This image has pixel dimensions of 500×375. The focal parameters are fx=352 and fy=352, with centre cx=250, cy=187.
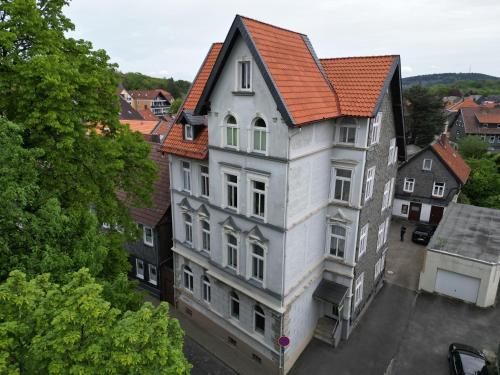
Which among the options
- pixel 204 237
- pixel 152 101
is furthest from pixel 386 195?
pixel 152 101

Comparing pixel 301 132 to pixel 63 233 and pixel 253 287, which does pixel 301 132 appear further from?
pixel 63 233

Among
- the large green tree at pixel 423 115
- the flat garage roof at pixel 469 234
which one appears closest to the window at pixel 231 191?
the flat garage roof at pixel 469 234

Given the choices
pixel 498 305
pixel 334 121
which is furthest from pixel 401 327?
pixel 334 121

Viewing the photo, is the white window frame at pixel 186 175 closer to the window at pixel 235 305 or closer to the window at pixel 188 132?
the window at pixel 188 132

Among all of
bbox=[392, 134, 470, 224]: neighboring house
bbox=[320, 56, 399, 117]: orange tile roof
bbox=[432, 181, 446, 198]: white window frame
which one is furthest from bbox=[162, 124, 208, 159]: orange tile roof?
bbox=[432, 181, 446, 198]: white window frame

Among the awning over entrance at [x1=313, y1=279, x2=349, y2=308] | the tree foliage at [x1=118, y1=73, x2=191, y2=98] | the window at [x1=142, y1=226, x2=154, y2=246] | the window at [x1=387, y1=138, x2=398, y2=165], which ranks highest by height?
the tree foliage at [x1=118, y1=73, x2=191, y2=98]

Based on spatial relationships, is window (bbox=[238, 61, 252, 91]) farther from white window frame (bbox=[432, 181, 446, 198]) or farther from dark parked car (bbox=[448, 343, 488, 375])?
white window frame (bbox=[432, 181, 446, 198])
